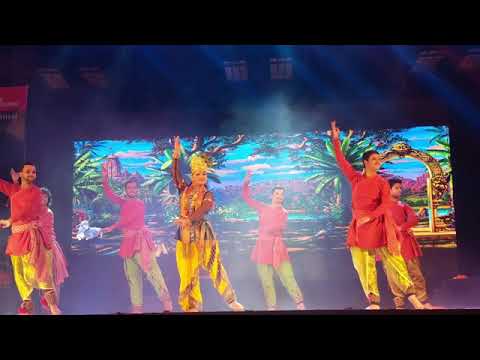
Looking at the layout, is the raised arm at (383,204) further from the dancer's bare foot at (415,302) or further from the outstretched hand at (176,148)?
the outstretched hand at (176,148)

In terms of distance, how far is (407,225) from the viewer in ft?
18.9

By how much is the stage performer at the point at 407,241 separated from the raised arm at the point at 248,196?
1.29 metres

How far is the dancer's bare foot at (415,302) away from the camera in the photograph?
5.59 metres

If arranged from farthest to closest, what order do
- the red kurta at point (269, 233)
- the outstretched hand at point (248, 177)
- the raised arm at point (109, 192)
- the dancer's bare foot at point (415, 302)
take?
1. the raised arm at point (109, 192)
2. the outstretched hand at point (248, 177)
3. the red kurta at point (269, 233)
4. the dancer's bare foot at point (415, 302)

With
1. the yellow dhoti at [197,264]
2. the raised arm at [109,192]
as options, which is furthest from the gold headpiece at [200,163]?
the raised arm at [109,192]

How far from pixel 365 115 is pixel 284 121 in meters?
0.80

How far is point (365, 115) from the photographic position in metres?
5.92

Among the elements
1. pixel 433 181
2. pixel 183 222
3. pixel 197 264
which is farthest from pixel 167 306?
pixel 433 181

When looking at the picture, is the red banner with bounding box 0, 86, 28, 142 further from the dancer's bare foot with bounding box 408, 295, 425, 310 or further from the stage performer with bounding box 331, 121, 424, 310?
the dancer's bare foot with bounding box 408, 295, 425, 310

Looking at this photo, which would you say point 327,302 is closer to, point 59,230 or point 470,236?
point 470,236

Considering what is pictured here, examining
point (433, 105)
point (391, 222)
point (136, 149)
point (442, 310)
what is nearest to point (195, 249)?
point (136, 149)

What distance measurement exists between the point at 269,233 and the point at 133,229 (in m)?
1.36
